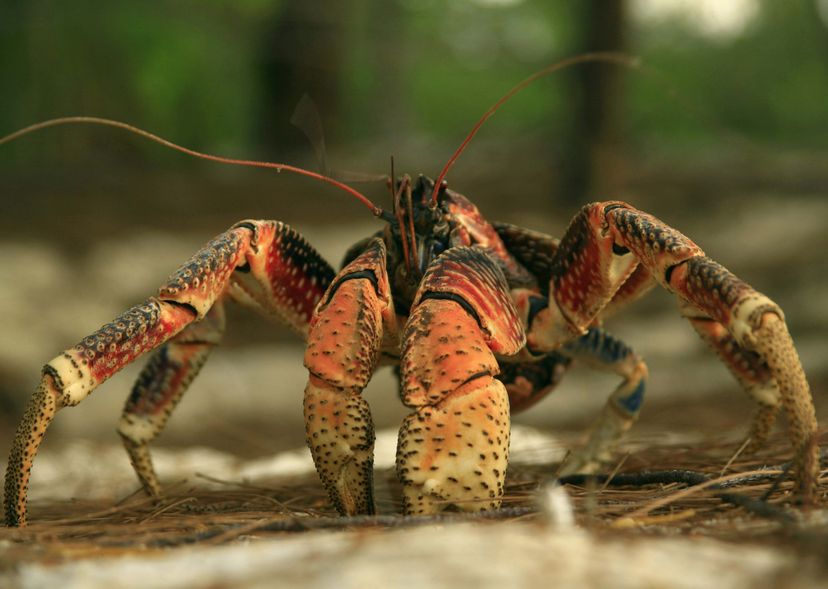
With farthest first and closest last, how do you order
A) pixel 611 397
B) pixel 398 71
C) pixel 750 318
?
pixel 398 71
pixel 611 397
pixel 750 318

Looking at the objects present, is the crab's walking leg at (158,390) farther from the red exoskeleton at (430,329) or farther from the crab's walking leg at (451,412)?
the crab's walking leg at (451,412)

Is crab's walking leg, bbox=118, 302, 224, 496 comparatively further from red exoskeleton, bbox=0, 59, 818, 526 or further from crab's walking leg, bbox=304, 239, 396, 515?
crab's walking leg, bbox=304, 239, 396, 515

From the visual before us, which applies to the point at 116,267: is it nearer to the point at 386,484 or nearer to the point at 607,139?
the point at 607,139

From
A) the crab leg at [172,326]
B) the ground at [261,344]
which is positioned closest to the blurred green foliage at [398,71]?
the ground at [261,344]

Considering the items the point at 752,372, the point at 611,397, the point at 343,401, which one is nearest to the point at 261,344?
the point at 611,397

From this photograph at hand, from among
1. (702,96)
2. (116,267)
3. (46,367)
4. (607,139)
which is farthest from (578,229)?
(702,96)

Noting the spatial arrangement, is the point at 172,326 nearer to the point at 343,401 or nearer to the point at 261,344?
the point at 343,401
